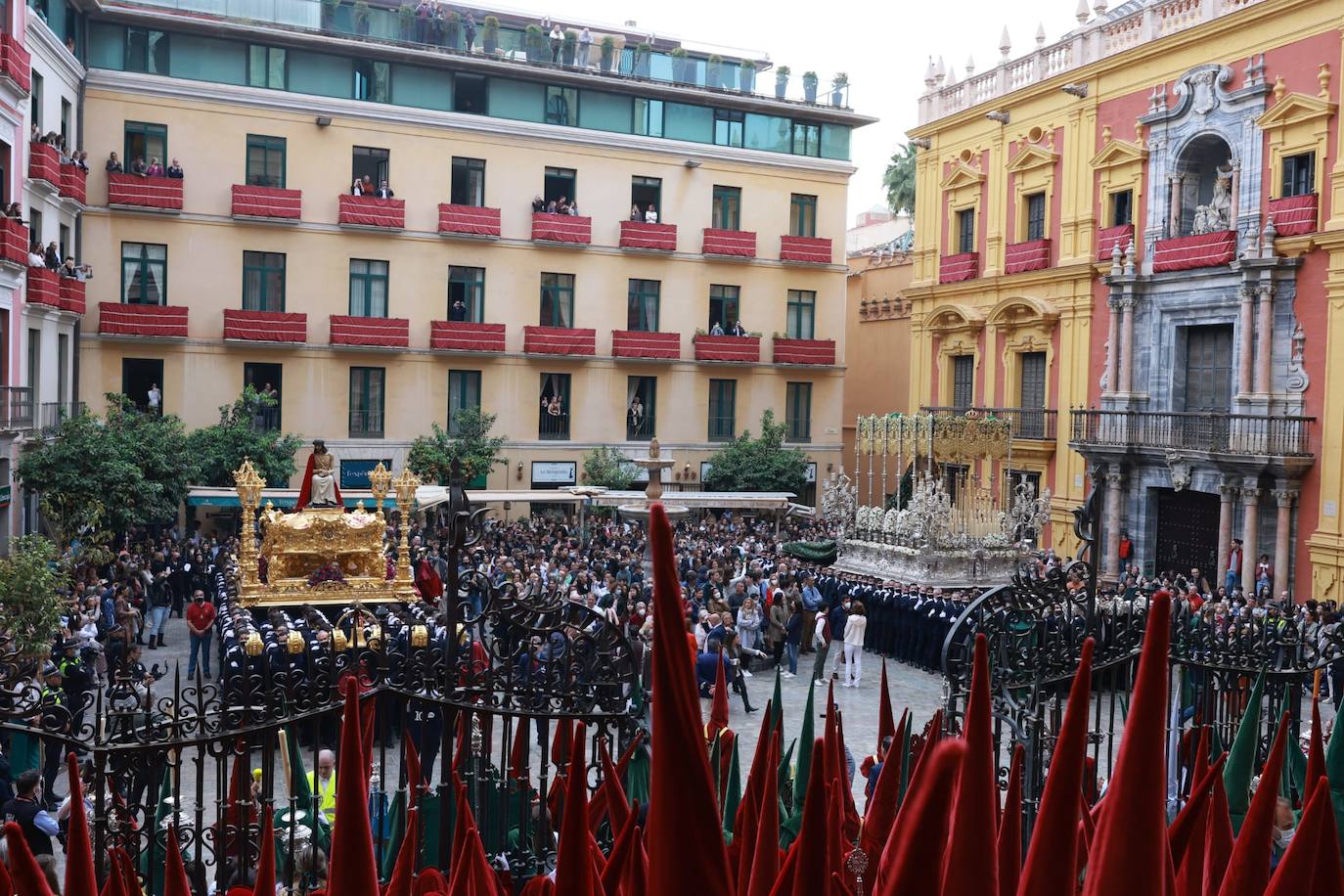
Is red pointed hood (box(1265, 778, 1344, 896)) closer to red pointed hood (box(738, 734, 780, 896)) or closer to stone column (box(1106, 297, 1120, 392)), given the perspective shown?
red pointed hood (box(738, 734, 780, 896))

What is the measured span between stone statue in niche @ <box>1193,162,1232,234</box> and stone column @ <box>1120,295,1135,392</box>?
2.44 meters

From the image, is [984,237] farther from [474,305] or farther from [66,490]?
[66,490]

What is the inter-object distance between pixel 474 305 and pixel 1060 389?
16448 mm

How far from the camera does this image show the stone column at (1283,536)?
2223 cm

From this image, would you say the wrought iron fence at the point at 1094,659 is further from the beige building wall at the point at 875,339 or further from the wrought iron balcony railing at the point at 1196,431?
the beige building wall at the point at 875,339

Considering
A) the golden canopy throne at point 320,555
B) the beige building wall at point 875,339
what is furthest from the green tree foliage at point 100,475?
the beige building wall at point 875,339

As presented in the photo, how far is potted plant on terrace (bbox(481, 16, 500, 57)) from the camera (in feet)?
108

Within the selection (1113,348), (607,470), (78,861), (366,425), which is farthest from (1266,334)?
(78,861)

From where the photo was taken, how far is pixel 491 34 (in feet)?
109

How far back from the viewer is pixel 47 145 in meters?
24.3

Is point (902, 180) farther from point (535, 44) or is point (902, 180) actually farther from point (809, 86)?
point (535, 44)

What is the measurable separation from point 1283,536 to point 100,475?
2245 cm

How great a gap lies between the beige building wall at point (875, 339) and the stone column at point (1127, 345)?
1248 centimetres

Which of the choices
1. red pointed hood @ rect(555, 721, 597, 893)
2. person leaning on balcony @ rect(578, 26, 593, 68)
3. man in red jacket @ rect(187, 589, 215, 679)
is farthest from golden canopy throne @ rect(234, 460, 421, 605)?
person leaning on balcony @ rect(578, 26, 593, 68)
